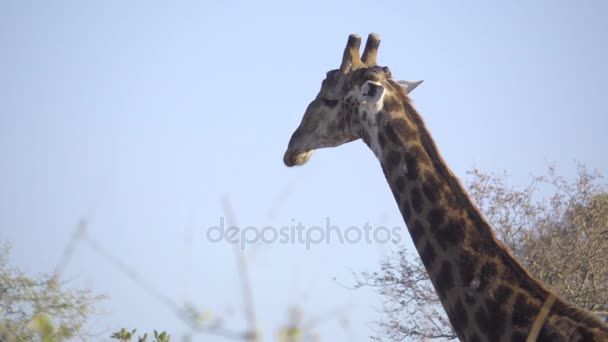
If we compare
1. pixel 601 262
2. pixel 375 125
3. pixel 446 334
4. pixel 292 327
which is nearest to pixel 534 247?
pixel 601 262

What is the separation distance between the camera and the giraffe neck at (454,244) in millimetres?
4215

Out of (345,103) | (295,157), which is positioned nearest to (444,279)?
(345,103)

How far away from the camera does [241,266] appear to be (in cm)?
197

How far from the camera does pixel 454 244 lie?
15.5ft

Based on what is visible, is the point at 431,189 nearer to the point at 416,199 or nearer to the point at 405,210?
the point at 416,199

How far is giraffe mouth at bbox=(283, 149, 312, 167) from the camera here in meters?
7.06

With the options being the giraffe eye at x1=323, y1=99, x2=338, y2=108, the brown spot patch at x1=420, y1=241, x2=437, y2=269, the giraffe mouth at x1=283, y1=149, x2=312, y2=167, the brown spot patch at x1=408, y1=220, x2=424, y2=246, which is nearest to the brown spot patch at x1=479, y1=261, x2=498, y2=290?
the brown spot patch at x1=420, y1=241, x2=437, y2=269

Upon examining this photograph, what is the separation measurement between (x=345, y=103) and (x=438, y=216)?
1.77 metres

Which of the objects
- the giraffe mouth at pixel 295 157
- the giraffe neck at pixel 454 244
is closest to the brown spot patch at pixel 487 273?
the giraffe neck at pixel 454 244

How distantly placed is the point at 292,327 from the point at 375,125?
3.72 metres

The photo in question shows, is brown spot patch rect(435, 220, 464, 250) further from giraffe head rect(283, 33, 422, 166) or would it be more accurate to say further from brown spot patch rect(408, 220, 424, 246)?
giraffe head rect(283, 33, 422, 166)

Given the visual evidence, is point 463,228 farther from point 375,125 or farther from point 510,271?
point 375,125

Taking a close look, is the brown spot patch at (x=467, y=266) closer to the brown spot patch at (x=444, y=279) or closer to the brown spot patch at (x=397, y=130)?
the brown spot patch at (x=444, y=279)

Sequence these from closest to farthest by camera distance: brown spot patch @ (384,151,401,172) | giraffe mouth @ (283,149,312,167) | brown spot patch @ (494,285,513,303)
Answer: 1. brown spot patch @ (494,285,513,303)
2. brown spot patch @ (384,151,401,172)
3. giraffe mouth @ (283,149,312,167)
